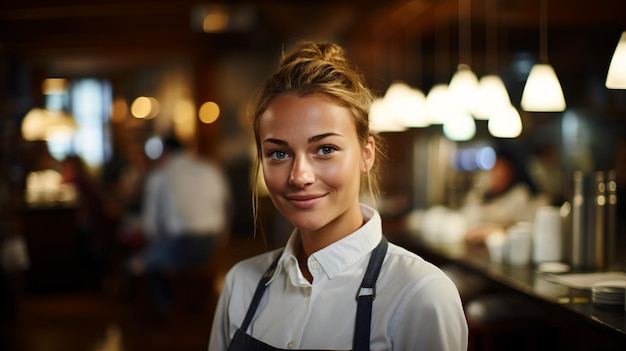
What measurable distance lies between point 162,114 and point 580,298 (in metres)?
10.8

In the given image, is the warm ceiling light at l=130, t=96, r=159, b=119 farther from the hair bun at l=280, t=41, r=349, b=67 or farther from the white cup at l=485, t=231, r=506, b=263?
the hair bun at l=280, t=41, r=349, b=67

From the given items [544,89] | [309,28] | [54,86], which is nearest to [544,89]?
[544,89]

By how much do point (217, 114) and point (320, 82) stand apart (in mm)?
9801

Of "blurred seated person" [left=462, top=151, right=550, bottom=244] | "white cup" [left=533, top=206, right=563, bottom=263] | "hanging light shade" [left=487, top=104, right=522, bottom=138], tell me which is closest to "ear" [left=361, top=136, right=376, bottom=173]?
"white cup" [left=533, top=206, right=563, bottom=263]

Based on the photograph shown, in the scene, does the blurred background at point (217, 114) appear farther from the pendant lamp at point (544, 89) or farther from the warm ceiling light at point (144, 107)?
the warm ceiling light at point (144, 107)

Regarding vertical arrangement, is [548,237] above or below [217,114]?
below

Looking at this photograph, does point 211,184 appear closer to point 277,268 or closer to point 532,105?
point 532,105

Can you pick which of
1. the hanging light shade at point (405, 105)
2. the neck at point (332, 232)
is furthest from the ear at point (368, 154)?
the hanging light shade at point (405, 105)

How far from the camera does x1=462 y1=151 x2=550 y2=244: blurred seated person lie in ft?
17.3

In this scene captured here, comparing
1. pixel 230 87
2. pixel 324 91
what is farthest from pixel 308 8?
pixel 324 91

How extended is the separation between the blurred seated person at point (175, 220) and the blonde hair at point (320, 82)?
14.7 feet

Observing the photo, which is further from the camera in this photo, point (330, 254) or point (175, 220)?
point (175, 220)

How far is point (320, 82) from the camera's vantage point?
5.55 ft

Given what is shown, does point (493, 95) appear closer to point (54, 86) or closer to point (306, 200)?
point (306, 200)
